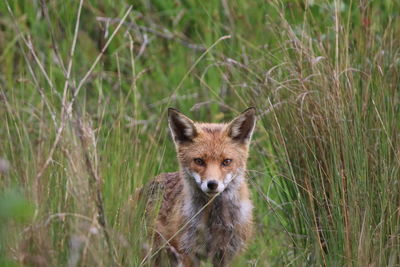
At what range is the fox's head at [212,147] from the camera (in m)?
5.25

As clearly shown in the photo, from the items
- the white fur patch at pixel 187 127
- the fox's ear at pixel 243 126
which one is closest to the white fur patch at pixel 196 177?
the white fur patch at pixel 187 127

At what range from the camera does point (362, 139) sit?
470 centimetres

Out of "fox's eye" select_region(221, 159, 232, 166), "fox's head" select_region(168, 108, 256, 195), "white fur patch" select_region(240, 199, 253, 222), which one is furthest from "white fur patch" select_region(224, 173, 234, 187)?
"white fur patch" select_region(240, 199, 253, 222)

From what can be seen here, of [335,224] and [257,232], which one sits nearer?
[335,224]

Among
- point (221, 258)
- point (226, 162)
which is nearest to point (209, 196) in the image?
point (226, 162)

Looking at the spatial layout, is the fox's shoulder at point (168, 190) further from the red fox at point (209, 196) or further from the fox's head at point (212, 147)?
the fox's head at point (212, 147)

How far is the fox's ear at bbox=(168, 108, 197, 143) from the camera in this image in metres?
5.35

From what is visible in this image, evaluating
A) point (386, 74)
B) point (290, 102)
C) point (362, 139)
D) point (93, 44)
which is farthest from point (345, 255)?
point (93, 44)

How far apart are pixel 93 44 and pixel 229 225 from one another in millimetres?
3828

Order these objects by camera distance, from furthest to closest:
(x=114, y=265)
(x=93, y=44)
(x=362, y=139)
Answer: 1. (x=93, y=44)
2. (x=362, y=139)
3. (x=114, y=265)

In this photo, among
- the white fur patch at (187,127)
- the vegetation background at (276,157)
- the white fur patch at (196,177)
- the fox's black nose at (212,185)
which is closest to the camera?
the vegetation background at (276,157)

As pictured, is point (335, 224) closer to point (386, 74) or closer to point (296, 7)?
point (386, 74)

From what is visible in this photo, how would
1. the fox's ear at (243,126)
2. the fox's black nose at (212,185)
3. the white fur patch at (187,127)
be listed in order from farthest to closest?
the white fur patch at (187,127) < the fox's ear at (243,126) < the fox's black nose at (212,185)

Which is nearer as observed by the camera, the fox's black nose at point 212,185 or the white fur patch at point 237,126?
the fox's black nose at point 212,185
